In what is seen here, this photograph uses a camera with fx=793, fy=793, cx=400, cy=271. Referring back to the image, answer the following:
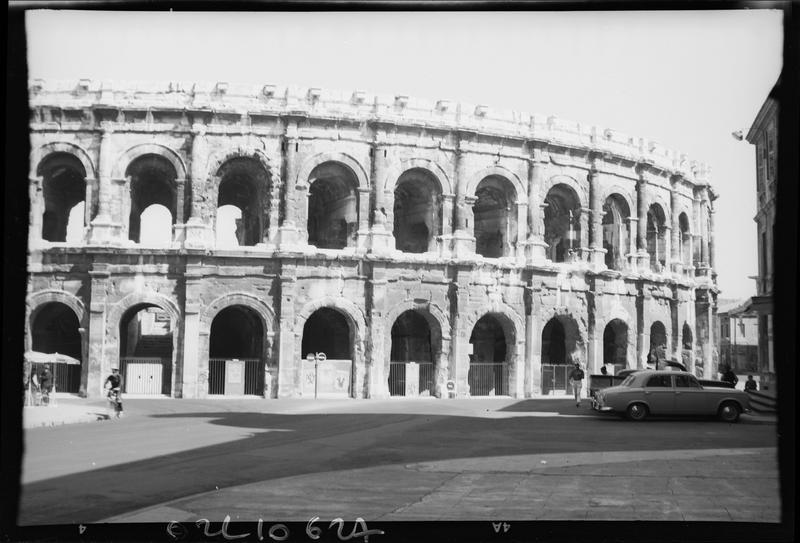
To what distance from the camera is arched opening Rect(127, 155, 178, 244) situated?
21.9 metres

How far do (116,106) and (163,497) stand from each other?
14.8 metres

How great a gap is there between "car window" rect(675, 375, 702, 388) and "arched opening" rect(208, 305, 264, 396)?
1108 centimetres

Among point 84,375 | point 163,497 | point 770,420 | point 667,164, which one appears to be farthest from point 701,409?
point 84,375

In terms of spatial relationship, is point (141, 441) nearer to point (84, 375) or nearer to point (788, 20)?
point (84, 375)

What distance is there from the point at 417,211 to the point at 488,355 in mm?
5633

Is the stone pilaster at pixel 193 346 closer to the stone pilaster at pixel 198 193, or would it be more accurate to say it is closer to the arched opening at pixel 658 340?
the stone pilaster at pixel 198 193

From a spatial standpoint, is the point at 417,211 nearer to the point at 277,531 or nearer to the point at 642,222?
the point at 642,222

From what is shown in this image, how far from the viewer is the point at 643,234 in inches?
1034

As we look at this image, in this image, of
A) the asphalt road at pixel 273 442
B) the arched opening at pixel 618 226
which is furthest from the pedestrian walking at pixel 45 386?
the arched opening at pixel 618 226

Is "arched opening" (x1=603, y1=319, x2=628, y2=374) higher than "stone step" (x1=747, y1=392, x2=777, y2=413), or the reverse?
"arched opening" (x1=603, y1=319, x2=628, y2=374)

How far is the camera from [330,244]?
2472cm

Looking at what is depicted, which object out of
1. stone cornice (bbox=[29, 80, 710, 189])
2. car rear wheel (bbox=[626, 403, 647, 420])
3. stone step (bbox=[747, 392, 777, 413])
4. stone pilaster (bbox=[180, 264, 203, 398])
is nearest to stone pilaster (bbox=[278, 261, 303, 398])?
stone pilaster (bbox=[180, 264, 203, 398])

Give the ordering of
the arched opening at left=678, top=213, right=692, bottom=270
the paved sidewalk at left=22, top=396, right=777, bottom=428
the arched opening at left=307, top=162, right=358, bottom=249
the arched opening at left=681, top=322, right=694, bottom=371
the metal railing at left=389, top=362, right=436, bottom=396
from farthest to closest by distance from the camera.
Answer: the arched opening at left=678, top=213, right=692, bottom=270
the arched opening at left=681, top=322, right=694, bottom=371
the metal railing at left=389, top=362, right=436, bottom=396
the arched opening at left=307, top=162, right=358, bottom=249
the paved sidewalk at left=22, top=396, right=777, bottom=428

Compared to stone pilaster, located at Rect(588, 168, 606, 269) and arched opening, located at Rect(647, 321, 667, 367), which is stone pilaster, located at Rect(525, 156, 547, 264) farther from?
arched opening, located at Rect(647, 321, 667, 367)
